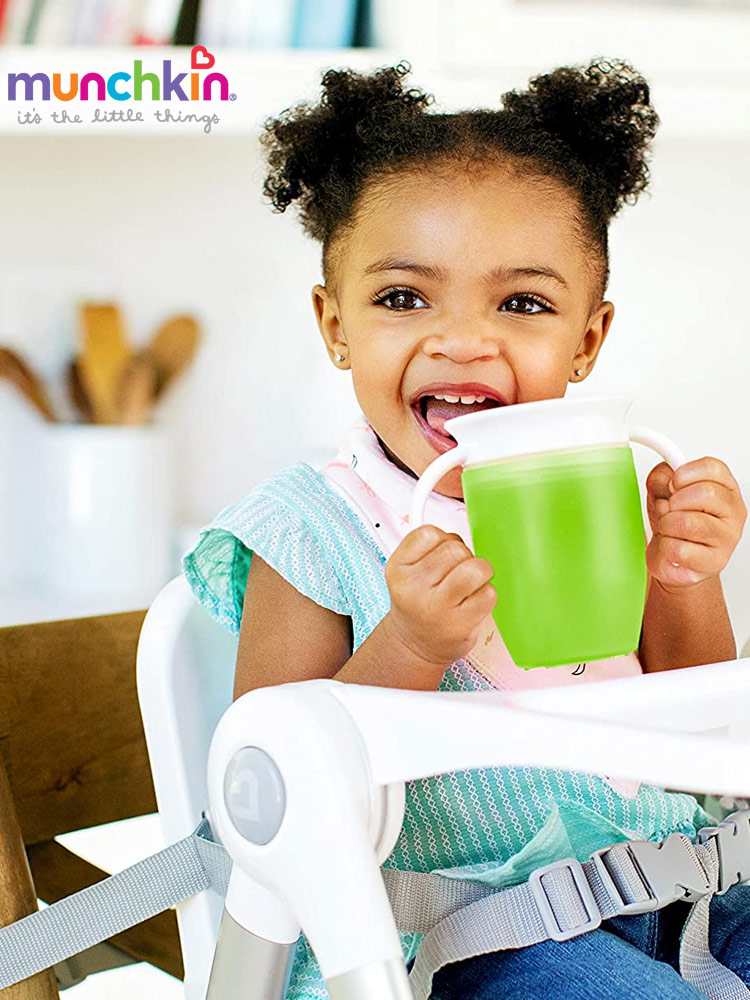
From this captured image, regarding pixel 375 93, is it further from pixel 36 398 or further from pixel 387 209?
pixel 36 398

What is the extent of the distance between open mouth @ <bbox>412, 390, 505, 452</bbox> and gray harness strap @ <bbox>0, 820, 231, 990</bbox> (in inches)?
10.5

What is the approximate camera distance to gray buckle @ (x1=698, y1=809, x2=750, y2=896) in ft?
2.31

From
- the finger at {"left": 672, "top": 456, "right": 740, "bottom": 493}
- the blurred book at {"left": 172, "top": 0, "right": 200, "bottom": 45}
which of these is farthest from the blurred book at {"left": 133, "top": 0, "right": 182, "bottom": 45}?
the finger at {"left": 672, "top": 456, "right": 740, "bottom": 493}

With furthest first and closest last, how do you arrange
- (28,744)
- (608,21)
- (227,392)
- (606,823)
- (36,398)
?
(227,392)
(36,398)
(608,21)
(28,744)
(606,823)

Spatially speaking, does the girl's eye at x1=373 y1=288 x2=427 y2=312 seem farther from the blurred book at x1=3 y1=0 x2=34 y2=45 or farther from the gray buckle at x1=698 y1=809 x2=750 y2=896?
the blurred book at x1=3 y1=0 x2=34 y2=45

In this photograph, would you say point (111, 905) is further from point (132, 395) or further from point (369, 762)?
point (132, 395)

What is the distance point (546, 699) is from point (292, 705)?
0.35 ft

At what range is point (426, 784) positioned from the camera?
0.79 metres

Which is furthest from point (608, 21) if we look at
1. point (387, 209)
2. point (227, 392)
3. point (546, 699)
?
point (546, 699)

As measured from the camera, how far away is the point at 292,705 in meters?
0.49

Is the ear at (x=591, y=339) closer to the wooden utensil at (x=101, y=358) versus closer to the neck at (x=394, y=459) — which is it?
the neck at (x=394, y=459)

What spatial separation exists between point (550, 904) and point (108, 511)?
1310 millimetres

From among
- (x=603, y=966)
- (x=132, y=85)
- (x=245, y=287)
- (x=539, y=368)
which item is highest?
(x=132, y=85)

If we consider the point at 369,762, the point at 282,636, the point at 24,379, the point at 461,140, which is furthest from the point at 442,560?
the point at 24,379
